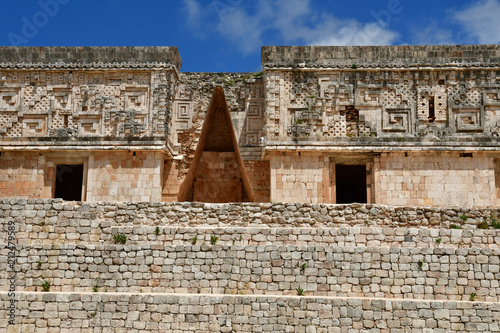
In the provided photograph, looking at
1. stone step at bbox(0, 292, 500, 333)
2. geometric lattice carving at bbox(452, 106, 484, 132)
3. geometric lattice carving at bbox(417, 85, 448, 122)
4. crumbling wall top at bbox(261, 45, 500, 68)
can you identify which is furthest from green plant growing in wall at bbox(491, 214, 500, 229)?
crumbling wall top at bbox(261, 45, 500, 68)

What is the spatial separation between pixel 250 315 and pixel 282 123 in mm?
6384

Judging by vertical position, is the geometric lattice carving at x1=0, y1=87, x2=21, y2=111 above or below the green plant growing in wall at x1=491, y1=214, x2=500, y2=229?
above

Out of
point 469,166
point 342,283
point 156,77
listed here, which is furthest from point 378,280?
point 156,77

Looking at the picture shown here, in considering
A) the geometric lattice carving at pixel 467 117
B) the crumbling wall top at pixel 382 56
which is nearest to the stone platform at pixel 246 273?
the geometric lattice carving at pixel 467 117

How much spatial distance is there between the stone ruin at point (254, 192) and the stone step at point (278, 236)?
0.03 metres

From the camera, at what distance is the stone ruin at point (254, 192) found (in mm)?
9195

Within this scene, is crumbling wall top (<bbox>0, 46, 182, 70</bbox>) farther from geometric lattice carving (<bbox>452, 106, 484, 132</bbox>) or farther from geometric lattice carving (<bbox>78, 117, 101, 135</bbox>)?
geometric lattice carving (<bbox>452, 106, 484, 132</bbox>)

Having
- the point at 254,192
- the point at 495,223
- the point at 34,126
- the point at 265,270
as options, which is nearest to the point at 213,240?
the point at 265,270

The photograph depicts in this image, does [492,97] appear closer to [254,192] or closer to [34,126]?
[254,192]

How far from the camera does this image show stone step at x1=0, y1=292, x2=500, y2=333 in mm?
9016

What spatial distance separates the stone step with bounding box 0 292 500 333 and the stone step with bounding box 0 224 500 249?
3.95 feet

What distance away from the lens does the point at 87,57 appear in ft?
48.0

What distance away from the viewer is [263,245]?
983cm

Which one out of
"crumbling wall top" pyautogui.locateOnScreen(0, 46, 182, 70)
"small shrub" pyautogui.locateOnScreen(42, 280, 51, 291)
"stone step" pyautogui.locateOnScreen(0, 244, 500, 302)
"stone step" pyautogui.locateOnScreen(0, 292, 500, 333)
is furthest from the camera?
"crumbling wall top" pyautogui.locateOnScreen(0, 46, 182, 70)
